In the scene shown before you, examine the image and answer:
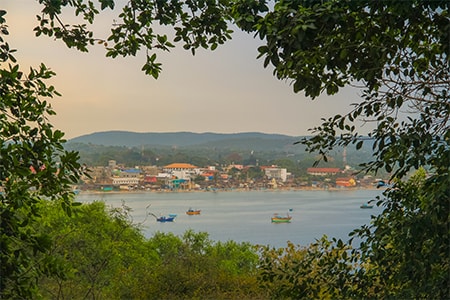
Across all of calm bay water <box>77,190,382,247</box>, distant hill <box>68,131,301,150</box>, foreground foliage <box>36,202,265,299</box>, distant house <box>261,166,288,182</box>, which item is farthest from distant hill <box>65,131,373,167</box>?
foreground foliage <box>36,202,265,299</box>

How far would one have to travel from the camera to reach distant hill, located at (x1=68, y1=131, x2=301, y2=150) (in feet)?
20.3

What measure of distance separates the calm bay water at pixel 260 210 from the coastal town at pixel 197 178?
0.12 m

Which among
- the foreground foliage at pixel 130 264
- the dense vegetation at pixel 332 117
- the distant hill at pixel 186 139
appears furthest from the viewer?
the distant hill at pixel 186 139

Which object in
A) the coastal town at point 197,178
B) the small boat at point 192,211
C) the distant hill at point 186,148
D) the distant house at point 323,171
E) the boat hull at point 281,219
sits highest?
the distant hill at point 186,148

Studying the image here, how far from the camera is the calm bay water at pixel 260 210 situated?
5.61 meters

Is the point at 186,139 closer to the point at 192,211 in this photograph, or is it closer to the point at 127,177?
the point at 192,211

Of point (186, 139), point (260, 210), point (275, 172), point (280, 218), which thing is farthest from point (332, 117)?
point (280, 218)

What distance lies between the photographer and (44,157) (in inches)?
58.4

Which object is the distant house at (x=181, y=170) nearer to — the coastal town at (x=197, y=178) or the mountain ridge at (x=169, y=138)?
the coastal town at (x=197, y=178)

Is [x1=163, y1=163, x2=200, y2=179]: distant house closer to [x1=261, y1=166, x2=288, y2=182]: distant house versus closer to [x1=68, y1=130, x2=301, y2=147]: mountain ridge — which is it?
[x1=68, y1=130, x2=301, y2=147]: mountain ridge

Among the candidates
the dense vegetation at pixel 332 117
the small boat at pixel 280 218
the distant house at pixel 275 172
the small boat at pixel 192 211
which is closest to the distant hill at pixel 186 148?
the distant house at pixel 275 172

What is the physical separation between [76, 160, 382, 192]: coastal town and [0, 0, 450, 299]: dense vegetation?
3.06m

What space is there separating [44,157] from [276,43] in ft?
2.10

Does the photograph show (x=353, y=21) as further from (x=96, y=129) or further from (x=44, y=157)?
(x=96, y=129)
